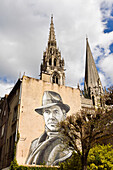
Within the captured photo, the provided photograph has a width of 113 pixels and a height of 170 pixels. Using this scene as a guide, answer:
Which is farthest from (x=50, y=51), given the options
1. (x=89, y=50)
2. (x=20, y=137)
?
(x=20, y=137)

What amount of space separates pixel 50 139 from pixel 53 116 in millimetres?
2343

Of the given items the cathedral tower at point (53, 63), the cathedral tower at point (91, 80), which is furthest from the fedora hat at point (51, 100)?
the cathedral tower at point (91, 80)

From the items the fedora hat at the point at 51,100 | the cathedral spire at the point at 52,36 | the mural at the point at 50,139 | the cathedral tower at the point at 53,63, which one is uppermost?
the cathedral spire at the point at 52,36

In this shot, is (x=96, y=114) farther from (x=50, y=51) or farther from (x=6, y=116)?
(x=50, y=51)

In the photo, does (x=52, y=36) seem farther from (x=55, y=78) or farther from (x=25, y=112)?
(x=25, y=112)

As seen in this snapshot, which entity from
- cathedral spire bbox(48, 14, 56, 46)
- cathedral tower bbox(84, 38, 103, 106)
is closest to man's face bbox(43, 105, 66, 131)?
cathedral tower bbox(84, 38, 103, 106)

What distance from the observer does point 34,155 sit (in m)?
15.5

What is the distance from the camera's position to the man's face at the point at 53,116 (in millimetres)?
17712

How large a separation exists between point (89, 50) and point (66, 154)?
60.8 metres

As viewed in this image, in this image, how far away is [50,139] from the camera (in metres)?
16.9

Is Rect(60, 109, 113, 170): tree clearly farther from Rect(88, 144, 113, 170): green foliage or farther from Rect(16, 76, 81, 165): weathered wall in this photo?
Rect(16, 76, 81, 165): weathered wall

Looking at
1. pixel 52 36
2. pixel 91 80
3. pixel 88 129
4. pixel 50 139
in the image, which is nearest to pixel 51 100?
pixel 50 139

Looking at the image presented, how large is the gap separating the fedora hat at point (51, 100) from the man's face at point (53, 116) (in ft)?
1.21

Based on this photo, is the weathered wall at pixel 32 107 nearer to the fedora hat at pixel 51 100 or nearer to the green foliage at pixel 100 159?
the fedora hat at pixel 51 100
